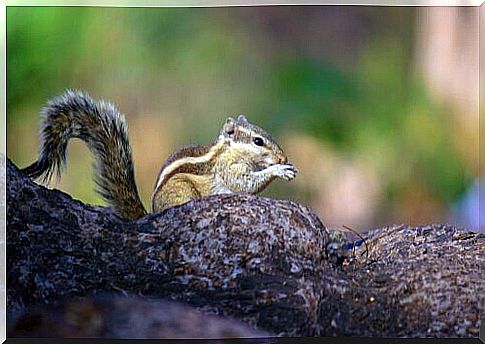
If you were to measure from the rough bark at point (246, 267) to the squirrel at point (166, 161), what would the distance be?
101 millimetres

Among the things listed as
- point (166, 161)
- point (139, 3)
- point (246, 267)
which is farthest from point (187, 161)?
point (139, 3)

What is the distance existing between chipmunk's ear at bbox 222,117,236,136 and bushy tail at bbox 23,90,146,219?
55 centimetres

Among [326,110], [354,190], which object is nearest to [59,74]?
[326,110]

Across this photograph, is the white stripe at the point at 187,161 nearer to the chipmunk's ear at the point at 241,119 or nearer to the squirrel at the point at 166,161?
the squirrel at the point at 166,161

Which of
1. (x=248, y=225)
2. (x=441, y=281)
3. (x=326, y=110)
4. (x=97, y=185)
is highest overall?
(x=326, y=110)

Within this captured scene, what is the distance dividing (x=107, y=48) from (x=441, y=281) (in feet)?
7.40

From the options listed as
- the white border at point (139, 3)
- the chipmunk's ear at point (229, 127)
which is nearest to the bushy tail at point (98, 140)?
the white border at point (139, 3)

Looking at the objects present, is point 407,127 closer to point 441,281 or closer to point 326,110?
point 326,110

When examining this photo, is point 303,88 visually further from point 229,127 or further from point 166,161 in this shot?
point 166,161

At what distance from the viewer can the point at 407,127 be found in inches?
174

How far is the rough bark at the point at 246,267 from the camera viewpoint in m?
4.28

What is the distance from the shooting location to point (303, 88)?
443 cm

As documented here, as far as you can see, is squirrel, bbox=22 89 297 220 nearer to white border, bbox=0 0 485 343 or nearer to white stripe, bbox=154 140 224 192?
white stripe, bbox=154 140 224 192

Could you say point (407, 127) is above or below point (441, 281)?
above
